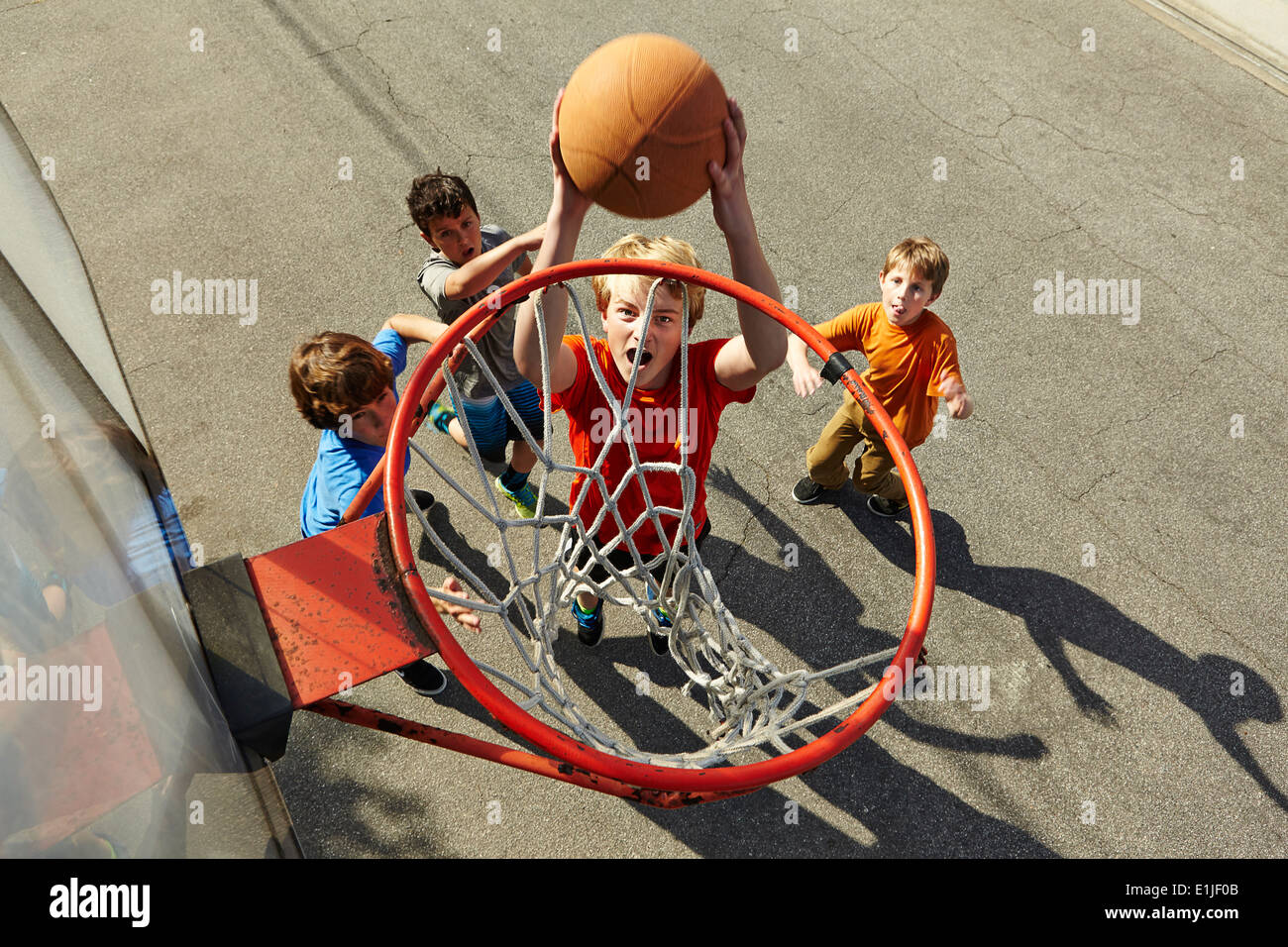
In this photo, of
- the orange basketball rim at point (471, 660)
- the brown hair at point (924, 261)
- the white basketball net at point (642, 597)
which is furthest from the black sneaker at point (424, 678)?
the brown hair at point (924, 261)

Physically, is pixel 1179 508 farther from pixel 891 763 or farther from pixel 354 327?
pixel 354 327

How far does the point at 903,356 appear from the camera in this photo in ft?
12.1

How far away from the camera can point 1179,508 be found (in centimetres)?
462

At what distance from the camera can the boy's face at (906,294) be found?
140 inches

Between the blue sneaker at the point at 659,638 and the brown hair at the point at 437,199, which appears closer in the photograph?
the brown hair at the point at 437,199

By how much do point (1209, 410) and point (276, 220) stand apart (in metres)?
6.12

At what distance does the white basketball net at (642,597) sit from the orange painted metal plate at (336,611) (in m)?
0.27

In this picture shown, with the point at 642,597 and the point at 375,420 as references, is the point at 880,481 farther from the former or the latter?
the point at 375,420

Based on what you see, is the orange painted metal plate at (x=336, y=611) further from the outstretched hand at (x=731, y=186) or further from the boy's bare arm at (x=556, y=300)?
the outstretched hand at (x=731, y=186)

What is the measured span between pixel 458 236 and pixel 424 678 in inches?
79.3

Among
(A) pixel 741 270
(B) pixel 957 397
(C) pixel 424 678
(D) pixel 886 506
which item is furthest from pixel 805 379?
(C) pixel 424 678

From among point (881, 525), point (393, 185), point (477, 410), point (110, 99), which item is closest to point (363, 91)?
point (393, 185)

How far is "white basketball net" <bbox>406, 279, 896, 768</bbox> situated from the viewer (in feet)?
8.80
